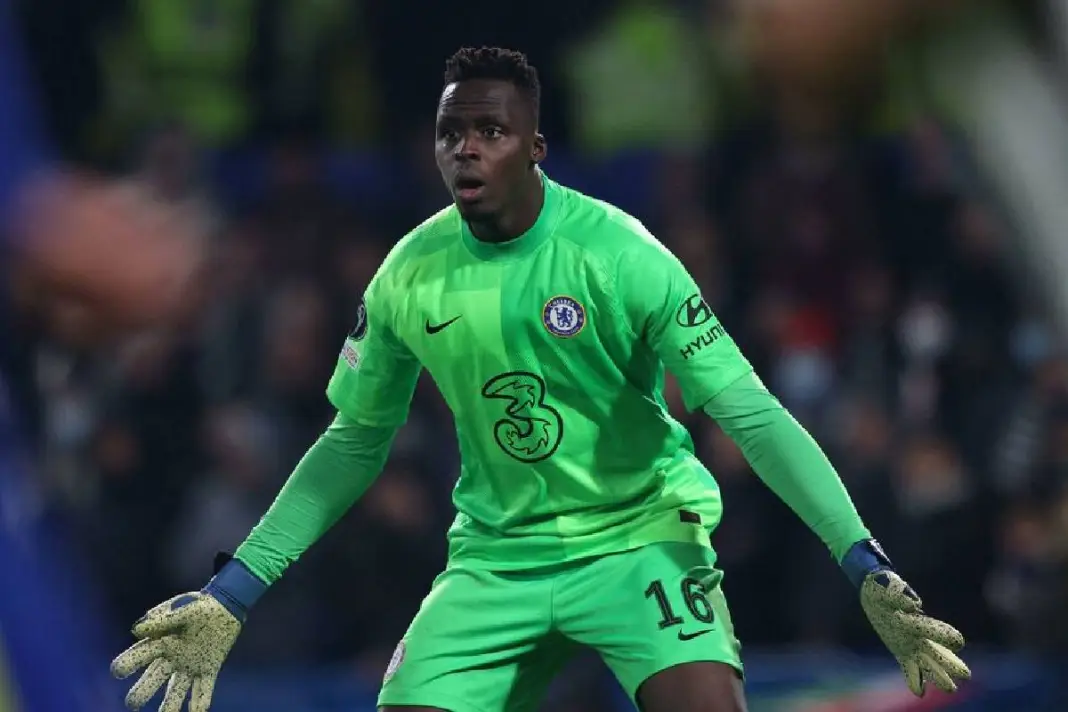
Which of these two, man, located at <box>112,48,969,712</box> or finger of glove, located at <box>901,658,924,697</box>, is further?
man, located at <box>112,48,969,712</box>

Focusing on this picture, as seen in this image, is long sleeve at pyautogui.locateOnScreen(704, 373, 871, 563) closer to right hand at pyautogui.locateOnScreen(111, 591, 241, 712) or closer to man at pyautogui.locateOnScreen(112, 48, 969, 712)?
man at pyautogui.locateOnScreen(112, 48, 969, 712)

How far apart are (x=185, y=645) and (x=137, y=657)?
0.42 feet

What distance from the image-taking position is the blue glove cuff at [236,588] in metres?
4.84

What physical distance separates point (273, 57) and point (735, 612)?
384cm

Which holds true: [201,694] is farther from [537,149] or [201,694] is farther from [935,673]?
[935,673]

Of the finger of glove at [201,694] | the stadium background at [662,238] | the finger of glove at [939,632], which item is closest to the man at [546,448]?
the finger of glove at [201,694]

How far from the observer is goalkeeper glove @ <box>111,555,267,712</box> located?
15.4 ft

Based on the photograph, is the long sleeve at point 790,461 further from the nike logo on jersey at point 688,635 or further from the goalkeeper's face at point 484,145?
the goalkeeper's face at point 484,145

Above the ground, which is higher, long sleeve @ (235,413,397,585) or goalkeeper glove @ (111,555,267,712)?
long sleeve @ (235,413,397,585)

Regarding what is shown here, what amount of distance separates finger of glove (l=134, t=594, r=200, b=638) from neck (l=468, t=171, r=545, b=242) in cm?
115

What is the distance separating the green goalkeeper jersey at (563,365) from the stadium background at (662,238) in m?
2.81

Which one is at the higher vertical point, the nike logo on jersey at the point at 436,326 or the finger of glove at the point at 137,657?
the nike logo on jersey at the point at 436,326

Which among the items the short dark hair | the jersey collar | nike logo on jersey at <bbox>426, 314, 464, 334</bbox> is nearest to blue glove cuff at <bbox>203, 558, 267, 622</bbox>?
nike logo on jersey at <bbox>426, 314, 464, 334</bbox>

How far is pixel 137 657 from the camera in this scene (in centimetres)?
468
